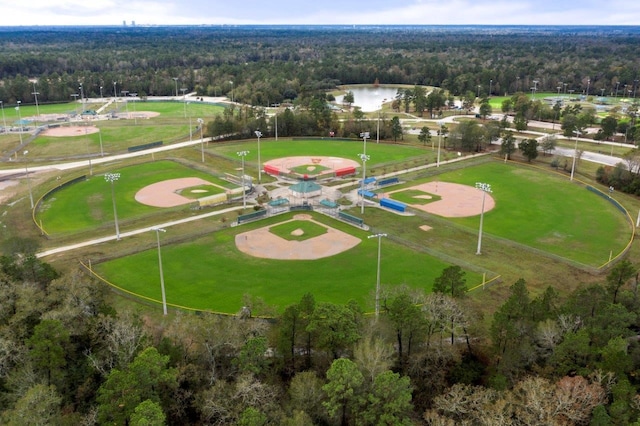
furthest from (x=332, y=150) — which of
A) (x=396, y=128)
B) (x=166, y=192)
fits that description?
(x=166, y=192)

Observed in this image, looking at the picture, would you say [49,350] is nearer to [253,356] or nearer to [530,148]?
[253,356]

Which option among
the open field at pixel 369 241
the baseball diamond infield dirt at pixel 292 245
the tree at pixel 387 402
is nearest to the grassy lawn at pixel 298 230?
the open field at pixel 369 241

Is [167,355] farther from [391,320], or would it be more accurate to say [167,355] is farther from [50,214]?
[50,214]

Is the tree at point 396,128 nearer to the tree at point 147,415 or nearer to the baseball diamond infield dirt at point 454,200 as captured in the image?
the baseball diamond infield dirt at point 454,200

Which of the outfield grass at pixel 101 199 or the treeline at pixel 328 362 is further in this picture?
the outfield grass at pixel 101 199

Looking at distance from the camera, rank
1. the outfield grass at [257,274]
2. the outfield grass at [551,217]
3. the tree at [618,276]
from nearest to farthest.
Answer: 1. the tree at [618,276]
2. the outfield grass at [257,274]
3. the outfield grass at [551,217]

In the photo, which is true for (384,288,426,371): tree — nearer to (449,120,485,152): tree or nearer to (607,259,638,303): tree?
(607,259,638,303): tree

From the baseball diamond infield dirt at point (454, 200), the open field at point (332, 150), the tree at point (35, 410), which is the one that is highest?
the tree at point (35, 410)

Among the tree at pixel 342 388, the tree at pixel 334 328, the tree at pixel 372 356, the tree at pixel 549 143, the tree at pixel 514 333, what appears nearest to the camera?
the tree at pixel 342 388
